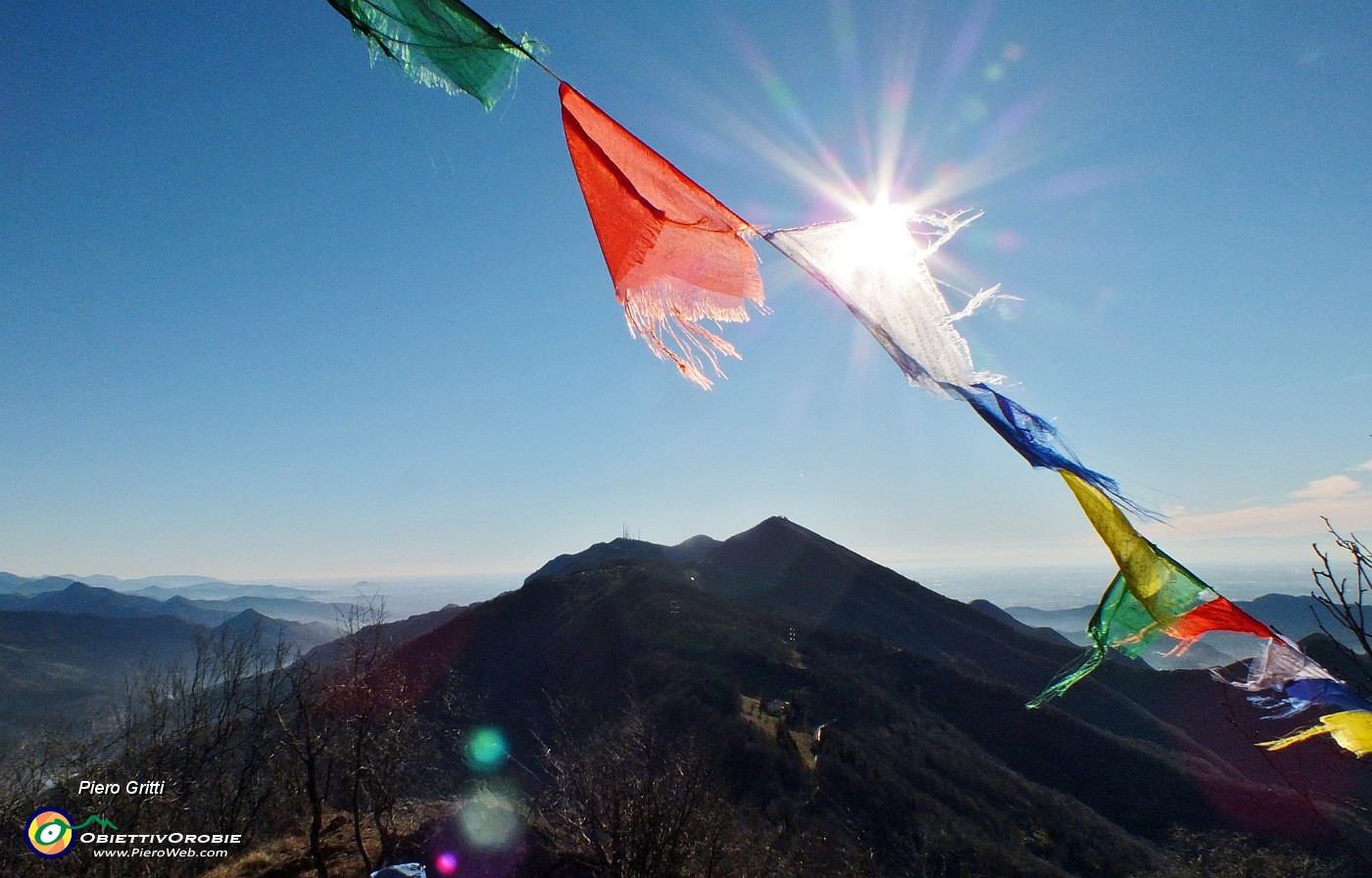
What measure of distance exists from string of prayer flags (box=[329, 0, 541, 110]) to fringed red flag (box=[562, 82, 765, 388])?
0.36 meters

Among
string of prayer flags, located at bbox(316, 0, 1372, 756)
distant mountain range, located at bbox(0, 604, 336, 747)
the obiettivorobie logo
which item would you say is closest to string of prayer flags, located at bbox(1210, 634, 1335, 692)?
string of prayer flags, located at bbox(316, 0, 1372, 756)

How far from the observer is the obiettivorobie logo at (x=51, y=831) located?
9.45m

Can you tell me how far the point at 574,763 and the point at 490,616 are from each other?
43.0 metres

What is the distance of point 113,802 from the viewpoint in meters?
10.9

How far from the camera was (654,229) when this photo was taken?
299cm

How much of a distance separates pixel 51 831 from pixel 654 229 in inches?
582

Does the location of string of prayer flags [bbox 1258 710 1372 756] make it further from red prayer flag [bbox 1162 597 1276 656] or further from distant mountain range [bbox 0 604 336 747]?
distant mountain range [bbox 0 604 336 747]

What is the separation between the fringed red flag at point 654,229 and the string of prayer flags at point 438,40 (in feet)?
1.18

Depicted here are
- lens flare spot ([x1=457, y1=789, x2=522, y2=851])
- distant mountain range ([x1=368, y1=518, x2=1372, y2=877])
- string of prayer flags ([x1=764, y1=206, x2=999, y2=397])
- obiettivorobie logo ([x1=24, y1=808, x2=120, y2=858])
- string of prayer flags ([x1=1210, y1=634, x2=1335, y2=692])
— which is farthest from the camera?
distant mountain range ([x1=368, y1=518, x2=1372, y2=877])

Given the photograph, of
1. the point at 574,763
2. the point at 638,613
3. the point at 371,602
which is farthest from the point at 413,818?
the point at 638,613

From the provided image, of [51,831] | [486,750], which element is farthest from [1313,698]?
[486,750]

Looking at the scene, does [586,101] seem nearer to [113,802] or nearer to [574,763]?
[574,763]

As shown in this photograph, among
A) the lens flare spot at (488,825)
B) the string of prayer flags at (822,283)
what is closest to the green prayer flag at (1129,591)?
the string of prayer flags at (822,283)

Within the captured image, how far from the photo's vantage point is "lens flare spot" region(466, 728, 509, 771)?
30.7m
